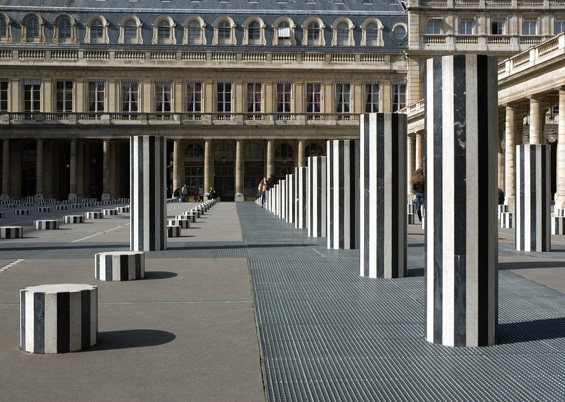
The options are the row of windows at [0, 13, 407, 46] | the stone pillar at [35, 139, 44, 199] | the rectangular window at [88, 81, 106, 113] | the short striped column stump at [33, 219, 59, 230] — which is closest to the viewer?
the short striped column stump at [33, 219, 59, 230]

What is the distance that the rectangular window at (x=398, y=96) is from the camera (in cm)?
6700

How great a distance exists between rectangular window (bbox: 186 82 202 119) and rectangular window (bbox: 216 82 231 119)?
1610 millimetres

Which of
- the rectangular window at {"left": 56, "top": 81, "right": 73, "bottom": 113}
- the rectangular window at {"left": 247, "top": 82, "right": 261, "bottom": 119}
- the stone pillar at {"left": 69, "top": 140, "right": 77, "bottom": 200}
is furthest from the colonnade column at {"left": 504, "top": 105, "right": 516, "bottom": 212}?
the rectangular window at {"left": 56, "top": 81, "right": 73, "bottom": 113}

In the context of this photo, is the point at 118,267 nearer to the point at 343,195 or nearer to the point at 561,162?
the point at 343,195

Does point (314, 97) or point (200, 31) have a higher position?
point (200, 31)

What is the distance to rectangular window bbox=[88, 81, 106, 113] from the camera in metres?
65.8

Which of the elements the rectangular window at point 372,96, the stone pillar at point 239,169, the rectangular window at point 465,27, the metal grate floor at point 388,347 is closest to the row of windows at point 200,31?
the rectangular window at point 372,96

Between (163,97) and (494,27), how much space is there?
2963 centimetres

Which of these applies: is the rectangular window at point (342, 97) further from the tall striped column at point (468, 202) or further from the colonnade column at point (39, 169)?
the tall striped column at point (468, 202)

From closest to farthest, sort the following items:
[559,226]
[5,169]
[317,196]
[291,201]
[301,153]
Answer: [317,196], [559,226], [291,201], [5,169], [301,153]

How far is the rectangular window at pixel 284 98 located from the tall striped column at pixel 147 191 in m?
52.6

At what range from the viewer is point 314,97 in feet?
221

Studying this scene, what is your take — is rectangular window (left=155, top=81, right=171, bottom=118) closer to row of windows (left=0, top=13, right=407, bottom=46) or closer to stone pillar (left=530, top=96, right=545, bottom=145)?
row of windows (left=0, top=13, right=407, bottom=46)

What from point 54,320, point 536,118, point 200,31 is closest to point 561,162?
point 536,118
